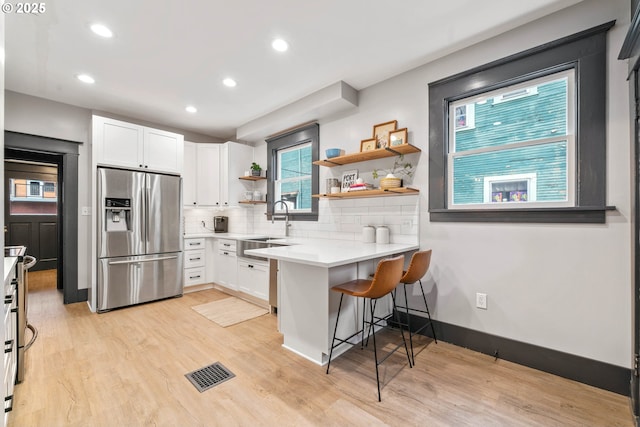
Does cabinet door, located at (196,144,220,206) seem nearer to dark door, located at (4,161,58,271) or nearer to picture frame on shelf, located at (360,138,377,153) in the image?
picture frame on shelf, located at (360,138,377,153)

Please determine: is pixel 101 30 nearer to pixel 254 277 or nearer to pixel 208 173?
pixel 208 173

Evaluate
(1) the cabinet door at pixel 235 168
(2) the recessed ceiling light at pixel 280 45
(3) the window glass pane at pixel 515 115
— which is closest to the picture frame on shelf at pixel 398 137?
(3) the window glass pane at pixel 515 115

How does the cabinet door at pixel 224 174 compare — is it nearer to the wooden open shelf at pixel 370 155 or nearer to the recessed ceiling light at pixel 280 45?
the wooden open shelf at pixel 370 155

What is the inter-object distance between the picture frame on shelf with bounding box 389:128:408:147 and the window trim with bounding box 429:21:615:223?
591 mm

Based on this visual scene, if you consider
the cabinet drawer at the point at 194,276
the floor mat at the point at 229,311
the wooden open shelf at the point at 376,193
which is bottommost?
the floor mat at the point at 229,311

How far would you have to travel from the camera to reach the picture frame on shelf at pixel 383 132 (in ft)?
9.87

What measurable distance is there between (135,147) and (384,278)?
3.64m

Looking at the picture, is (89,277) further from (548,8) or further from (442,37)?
(548,8)

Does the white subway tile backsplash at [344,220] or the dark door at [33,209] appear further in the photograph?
the dark door at [33,209]

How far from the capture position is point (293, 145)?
164 inches

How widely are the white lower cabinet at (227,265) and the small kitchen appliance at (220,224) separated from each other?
0.73 m

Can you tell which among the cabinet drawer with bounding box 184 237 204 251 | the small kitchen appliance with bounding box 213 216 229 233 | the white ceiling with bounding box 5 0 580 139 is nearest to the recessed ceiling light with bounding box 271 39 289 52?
the white ceiling with bounding box 5 0 580 139

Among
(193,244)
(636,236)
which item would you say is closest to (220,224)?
(193,244)

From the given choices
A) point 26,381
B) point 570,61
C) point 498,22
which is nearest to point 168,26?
point 498,22
